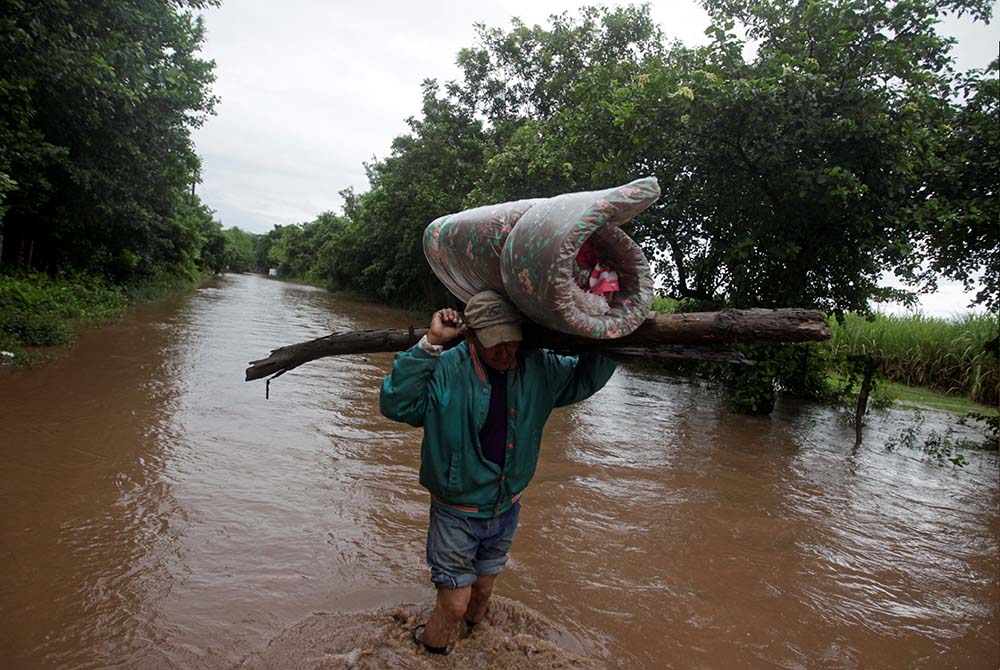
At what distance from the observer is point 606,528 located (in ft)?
14.0

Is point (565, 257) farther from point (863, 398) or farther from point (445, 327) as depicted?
point (863, 398)

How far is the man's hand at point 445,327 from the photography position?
2.23 m

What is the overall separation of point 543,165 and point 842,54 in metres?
5.26

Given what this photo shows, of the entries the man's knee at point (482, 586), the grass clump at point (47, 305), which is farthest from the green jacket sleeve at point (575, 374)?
the grass clump at point (47, 305)

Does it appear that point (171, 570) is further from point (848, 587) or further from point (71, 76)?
point (71, 76)

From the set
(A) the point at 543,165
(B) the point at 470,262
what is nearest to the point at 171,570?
(B) the point at 470,262

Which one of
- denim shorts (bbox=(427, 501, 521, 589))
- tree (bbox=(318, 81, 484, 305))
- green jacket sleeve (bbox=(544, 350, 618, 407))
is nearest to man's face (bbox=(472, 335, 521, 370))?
green jacket sleeve (bbox=(544, 350, 618, 407))

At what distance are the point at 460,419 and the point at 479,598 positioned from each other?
3.08 ft

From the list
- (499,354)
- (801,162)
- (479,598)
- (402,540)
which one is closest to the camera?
(499,354)

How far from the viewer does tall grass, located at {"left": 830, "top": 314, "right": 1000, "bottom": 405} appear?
11688 mm

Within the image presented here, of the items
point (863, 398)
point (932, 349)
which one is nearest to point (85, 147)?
point (863, 398)

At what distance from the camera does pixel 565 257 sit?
198 cm

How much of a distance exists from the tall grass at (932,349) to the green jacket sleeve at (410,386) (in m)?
11.7

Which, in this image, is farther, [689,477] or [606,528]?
[689,477]
